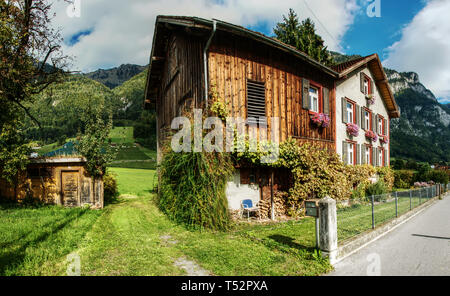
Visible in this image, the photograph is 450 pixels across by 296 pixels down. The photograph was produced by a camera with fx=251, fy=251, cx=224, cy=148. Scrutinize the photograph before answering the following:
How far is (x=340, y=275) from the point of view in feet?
14.8

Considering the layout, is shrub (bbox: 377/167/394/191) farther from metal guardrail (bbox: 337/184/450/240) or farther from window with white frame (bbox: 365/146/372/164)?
metal guardrail (bbox: 337/184/450/240)

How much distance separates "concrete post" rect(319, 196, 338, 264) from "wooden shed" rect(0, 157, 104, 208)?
30.5 ft

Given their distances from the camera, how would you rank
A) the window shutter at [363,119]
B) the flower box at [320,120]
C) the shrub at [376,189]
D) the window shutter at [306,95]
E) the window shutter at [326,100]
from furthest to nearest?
1. the window shutter at [363,119]
2. the shrub at [376,189]
3. the window shutter at [326,100]
4. the flower box at [320,120]
5. the window shutter at [306,95]

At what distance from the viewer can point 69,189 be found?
1034cm

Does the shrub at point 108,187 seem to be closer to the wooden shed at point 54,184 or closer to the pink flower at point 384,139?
the wooden shed at point 54,184

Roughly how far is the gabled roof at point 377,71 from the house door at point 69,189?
50.6ft

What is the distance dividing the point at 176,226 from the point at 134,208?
Answer: 4043 mm

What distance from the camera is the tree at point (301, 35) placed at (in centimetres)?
2616

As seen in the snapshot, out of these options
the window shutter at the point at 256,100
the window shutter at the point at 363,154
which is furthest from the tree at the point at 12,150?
the window shutter at the point at 363,154

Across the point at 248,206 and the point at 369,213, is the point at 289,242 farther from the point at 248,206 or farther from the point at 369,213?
the point at 369,213

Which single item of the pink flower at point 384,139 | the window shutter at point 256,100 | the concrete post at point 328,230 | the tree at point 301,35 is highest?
the tree at point 301,35

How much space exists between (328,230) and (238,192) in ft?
15.4

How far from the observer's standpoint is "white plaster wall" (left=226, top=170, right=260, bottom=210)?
30.4ft

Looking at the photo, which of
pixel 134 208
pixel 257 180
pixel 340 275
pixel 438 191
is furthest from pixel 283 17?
pixel 340 275
